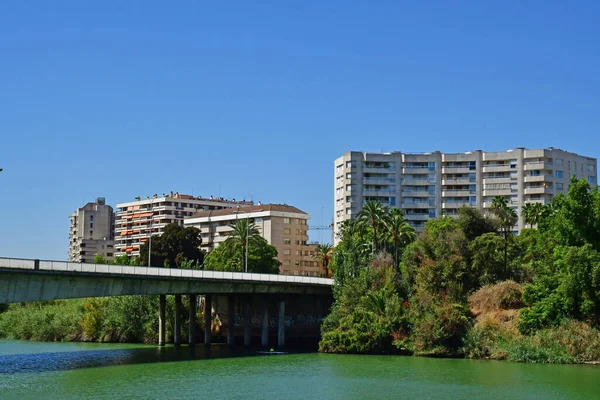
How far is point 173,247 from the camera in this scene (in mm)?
150750

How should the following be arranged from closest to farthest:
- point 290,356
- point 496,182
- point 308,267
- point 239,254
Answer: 1. point 290,356
2. point 239,254
3. point 496,182
4. point 308,267

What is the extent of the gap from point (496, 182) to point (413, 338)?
79850 millimetres

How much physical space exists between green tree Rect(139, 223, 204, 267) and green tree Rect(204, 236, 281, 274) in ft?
51.6

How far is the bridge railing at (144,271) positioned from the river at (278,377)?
311 inches

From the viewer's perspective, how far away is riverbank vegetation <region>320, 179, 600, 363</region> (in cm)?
7231

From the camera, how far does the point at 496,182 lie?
154 meters

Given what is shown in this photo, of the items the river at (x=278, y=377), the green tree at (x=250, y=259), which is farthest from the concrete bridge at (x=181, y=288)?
the green tree at (x=250, y=259)

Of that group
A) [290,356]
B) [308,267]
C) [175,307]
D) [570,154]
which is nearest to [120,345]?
[175,307]

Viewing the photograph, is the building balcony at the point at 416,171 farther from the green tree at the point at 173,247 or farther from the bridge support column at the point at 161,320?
the bridge support column at the point at 161,320

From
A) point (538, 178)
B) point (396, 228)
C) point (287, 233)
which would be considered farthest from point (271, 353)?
point (538, 178)

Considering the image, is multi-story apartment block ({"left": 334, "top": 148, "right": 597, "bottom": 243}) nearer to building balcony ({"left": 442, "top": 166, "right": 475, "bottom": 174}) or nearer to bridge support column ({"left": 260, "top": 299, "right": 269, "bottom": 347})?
building balcony ({"left": 442, "top": 166, "right": 475, "bottom": 174})

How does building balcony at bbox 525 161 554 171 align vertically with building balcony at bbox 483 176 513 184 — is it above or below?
above

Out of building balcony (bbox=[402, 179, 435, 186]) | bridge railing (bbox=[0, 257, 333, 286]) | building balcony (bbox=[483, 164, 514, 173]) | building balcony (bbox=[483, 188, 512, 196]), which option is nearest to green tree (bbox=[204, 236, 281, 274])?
bridge railing (bbox=[0, 257, 333, 286])

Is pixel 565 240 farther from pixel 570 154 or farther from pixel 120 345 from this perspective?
pixel 570 154
